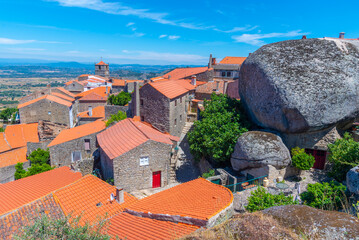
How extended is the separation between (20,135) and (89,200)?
28.2 m

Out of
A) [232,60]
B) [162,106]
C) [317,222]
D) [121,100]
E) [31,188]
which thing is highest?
[232,60]

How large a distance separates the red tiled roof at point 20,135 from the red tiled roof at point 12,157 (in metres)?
1.68

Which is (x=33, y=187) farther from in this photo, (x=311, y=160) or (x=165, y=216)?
(x=311, y=160)

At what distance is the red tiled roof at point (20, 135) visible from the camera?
33359 mm

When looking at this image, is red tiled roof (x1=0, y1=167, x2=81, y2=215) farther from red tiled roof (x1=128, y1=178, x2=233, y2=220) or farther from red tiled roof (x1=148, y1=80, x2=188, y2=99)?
red tiled roof (x1=148, y1=80, x2=188, y2=99)

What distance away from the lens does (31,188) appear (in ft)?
52.7

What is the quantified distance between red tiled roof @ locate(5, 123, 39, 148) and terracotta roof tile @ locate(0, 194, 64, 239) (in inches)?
1007

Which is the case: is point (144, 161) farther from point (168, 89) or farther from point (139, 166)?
point (168, 89)

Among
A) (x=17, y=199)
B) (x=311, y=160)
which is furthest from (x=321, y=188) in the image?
(x=17, y=199)

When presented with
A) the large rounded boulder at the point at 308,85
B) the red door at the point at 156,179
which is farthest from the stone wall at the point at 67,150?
the large rounded boulder at the point at 308,85

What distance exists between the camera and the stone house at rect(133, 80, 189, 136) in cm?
2372

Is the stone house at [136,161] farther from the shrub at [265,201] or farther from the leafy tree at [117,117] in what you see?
the shrub at [265,201]

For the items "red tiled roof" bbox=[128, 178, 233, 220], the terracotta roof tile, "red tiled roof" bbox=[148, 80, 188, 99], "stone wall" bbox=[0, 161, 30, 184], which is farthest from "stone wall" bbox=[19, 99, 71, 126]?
"red tiled roof" bbox=[128, 178, 233, 220]

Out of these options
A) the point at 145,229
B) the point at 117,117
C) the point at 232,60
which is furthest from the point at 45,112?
the point at 232,60
